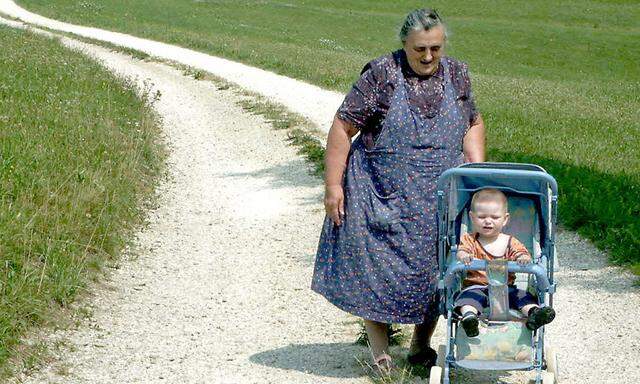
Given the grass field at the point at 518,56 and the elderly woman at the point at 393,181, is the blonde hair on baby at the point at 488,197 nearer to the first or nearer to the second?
the elderly woman at the point at 393,181

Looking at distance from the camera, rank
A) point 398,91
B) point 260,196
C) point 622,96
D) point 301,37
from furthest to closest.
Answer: point 301,37
point 622,96
point 260,196
point 398,91

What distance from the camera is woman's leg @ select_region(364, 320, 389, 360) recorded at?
252 inches

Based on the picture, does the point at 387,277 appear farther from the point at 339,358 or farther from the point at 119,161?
the point at 119,161

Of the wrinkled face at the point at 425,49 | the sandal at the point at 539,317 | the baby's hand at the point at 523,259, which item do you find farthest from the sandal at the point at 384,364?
the wrinkled face at the point at 425,49

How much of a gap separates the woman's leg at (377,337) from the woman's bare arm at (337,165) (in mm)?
645

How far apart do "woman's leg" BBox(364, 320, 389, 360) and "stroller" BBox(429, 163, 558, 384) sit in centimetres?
39

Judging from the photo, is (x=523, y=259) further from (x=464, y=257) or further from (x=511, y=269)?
(x=464, y=257)

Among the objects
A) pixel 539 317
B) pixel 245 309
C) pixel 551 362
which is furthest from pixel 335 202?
pixel 245 309

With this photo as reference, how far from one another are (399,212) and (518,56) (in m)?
43.4

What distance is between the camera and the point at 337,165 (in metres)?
6.22

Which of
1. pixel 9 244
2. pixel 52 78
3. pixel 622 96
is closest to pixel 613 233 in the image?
pixel 9 244

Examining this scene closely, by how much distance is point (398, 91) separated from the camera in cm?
616

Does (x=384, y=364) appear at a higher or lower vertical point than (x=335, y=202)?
lower

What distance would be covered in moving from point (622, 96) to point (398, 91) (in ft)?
81.0
